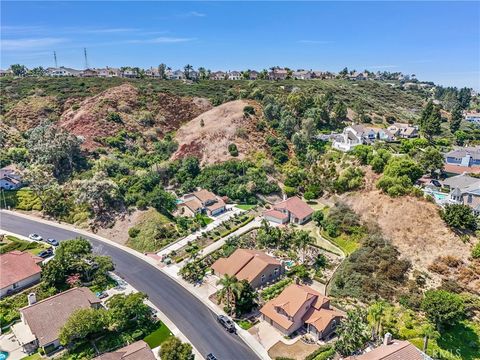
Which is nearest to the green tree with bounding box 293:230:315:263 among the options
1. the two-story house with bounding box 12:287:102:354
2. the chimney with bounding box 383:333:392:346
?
the chimney with bounding box 383:333:392:346

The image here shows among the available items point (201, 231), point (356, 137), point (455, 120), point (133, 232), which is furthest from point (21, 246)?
point (455, 120)

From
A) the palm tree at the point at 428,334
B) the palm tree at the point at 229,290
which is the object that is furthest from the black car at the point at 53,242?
the palm tree at the point at 428,334

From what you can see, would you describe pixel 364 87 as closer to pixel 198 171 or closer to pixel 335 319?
pixel 198 171

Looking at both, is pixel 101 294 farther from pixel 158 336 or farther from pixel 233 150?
pixel 233 150

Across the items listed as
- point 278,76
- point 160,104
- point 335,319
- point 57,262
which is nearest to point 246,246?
point 335,319

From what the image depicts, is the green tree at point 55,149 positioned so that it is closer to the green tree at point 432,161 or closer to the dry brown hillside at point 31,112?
the dry brown hillside at point 31,112

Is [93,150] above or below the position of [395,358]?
above
